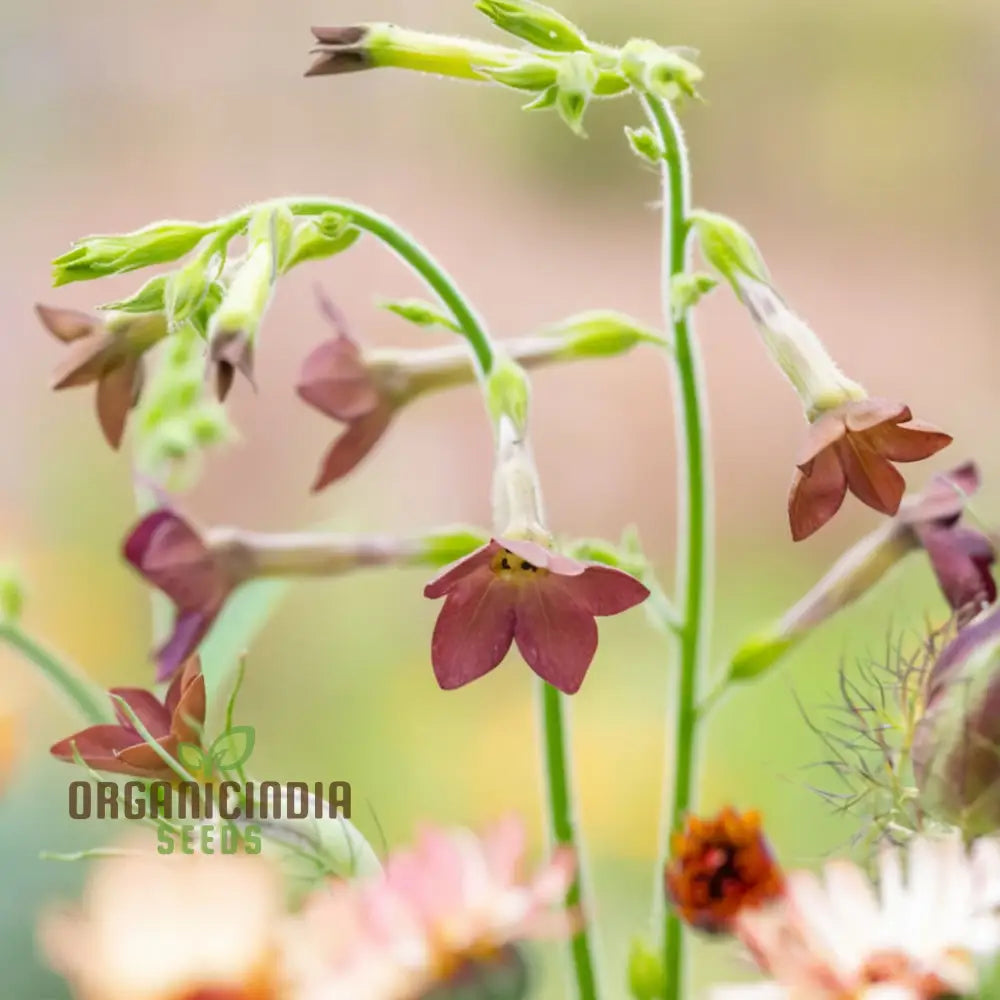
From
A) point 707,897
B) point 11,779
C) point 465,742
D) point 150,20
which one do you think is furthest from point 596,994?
point 150,20

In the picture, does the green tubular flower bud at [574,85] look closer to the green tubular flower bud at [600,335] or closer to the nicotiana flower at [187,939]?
the green tubular flower bud at [600,335]

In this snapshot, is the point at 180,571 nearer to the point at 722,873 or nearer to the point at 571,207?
the point at 722,873

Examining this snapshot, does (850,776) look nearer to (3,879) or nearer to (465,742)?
(3,879)

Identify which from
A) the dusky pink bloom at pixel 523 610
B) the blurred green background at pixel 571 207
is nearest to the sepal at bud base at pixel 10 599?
the dusky pink bloom at pixel 523 610

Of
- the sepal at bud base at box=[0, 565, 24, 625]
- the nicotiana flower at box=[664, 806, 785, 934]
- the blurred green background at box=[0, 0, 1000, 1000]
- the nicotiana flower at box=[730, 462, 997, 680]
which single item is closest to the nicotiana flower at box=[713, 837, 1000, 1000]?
the nicotiana flower at box=[664, 806, 785, 934]

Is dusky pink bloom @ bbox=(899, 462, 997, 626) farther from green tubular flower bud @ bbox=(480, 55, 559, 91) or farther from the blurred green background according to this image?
the blurred green background

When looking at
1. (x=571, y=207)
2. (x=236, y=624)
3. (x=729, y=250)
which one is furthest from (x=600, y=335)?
(x=571, y=207)
